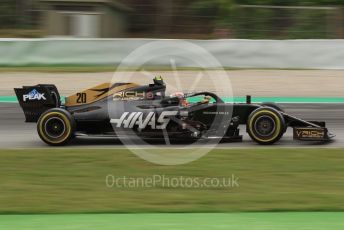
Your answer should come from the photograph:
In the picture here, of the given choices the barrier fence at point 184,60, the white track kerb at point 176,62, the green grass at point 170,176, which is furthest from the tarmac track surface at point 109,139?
the barrier fence at point 184,60

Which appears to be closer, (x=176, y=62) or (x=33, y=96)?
(x=33, y=96)

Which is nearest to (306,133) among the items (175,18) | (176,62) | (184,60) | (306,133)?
(306,133)

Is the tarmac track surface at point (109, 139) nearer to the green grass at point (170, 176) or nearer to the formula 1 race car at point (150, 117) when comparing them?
the formula 1 race car at point (150, 117)

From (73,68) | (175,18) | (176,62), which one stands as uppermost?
(175,18)

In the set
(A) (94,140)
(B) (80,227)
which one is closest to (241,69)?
(A) (94,140)

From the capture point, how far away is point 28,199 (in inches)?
277

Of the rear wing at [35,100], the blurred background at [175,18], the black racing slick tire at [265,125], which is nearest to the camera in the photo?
the black racing slick tire at [265,125]

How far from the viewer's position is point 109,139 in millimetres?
10969

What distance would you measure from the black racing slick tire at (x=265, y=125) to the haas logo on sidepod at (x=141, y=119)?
1135mm

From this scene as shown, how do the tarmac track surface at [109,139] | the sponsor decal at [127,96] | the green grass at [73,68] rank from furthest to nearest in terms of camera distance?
the green grass at [73,68] → the tarmac track surface at [109,139] → the sponsor decal at [127,96]

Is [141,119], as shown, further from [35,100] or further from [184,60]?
[184,60]

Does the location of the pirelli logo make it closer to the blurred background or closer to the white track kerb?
the white track kerb

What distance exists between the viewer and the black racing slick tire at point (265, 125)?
32.3ft

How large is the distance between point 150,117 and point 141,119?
0.13 m
